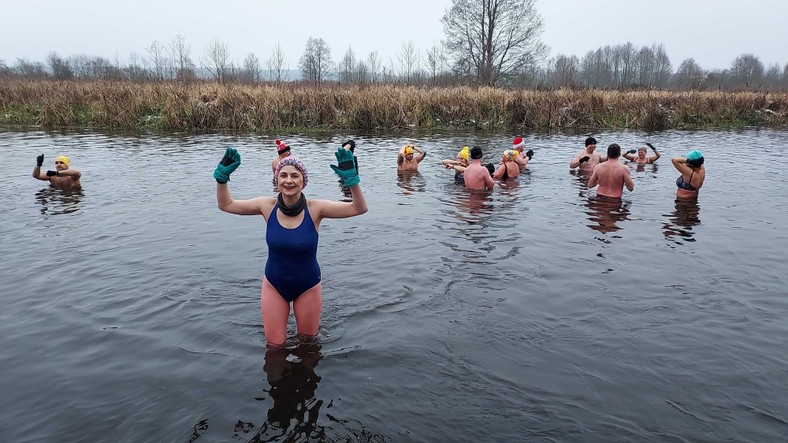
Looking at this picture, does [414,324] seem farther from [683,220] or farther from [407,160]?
[407,160]

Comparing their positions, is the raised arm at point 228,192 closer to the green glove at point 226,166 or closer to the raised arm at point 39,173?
the green glove at point 226,166

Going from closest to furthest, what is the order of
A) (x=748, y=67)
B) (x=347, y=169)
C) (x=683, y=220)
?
(x=347, y=169) < (x=683, y=220) < (x=748, y=67)

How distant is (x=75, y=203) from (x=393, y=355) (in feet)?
27.5

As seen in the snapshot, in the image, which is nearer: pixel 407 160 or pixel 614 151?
pixel 614 151

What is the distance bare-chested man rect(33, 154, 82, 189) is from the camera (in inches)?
422

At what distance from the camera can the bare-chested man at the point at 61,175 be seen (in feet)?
35.2

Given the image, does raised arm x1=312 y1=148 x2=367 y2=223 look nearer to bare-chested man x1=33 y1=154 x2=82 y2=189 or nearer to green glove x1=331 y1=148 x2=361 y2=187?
green glove x1=331 y1=148 x2=361 y2=187

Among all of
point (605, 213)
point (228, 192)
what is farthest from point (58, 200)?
point (605, 213)

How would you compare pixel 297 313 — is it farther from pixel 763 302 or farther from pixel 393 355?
pixel 763 302

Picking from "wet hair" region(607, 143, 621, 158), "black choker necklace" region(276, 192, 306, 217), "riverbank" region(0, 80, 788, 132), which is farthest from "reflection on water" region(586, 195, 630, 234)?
"riverbank" region(0, 80, 788, 132)

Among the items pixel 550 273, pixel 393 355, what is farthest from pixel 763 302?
pixel 393 355

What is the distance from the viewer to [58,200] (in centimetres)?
1012

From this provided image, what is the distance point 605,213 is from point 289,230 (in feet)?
23.4

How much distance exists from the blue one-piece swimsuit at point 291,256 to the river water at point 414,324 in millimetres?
654
